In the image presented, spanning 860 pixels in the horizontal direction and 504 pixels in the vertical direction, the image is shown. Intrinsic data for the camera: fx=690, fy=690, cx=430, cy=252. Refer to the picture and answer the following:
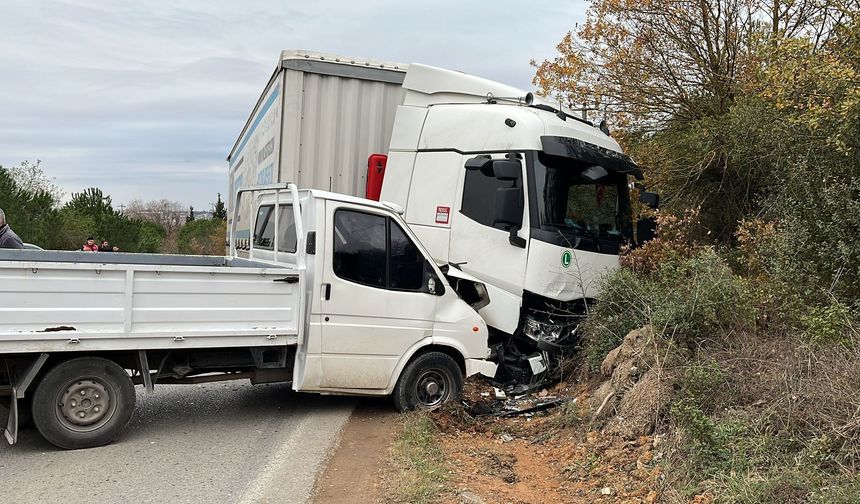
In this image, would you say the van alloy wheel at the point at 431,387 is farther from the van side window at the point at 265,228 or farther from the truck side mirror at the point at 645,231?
the truck side mirror at the point at 645,231

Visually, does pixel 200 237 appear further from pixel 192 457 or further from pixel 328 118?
pixel 192 457

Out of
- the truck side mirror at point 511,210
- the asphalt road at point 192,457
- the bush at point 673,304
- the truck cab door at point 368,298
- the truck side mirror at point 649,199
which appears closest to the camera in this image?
the asphalt road at point 192,457

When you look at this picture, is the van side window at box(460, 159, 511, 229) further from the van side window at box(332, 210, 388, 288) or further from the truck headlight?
the van side window at box(332, 210, 388, 288)

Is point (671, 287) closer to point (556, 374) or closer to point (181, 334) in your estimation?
point (556, 374)

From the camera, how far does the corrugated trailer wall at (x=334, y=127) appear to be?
8.10 meters

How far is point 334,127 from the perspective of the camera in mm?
8328

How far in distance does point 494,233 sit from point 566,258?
0.85 metres

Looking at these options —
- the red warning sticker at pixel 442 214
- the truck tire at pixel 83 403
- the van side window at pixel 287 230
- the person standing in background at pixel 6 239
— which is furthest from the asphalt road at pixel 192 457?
the person standing in background at pixel 6 239

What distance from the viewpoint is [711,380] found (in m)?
4.99

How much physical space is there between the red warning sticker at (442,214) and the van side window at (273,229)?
185cm

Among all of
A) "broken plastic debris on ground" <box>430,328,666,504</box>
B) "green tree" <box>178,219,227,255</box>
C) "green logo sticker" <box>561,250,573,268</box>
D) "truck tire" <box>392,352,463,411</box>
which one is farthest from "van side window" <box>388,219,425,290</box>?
"green tree" <box>178,219,227,255</box>

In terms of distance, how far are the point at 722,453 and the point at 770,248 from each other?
3368 mm

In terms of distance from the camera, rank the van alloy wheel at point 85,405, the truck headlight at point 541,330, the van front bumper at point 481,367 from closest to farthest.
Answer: the van alloy wheel at point 85,405
the van front bumper at point 481,367
the truck headlight at point 541,330

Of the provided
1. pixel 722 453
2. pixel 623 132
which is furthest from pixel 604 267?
pixel 623 132
